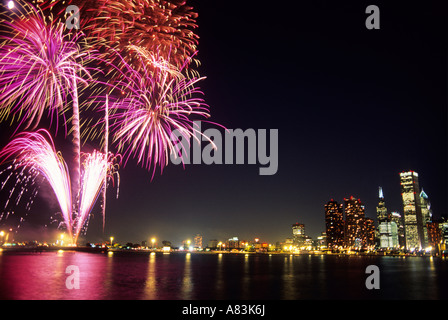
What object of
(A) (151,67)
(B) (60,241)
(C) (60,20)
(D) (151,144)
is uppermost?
(C) (60,20)

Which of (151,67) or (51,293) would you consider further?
(151,67)
